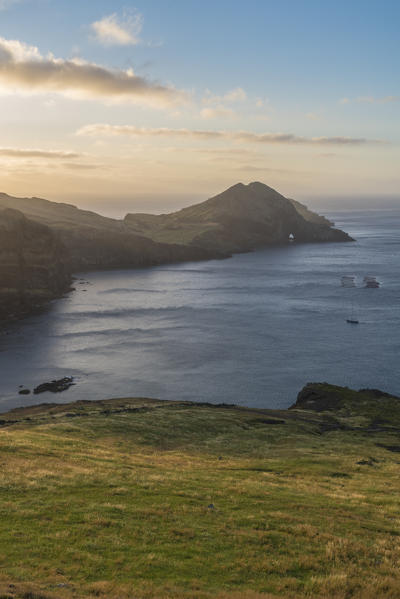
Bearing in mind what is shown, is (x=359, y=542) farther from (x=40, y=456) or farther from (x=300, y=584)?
(x=40, y=456)

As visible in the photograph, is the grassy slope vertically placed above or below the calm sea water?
above

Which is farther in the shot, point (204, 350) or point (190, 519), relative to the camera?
point (204, 350)

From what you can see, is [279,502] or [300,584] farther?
[279,502]

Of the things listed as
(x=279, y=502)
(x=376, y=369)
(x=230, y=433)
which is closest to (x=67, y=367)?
(x=230, y=433)

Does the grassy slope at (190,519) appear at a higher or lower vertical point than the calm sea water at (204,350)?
higher

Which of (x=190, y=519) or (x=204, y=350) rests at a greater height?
(x=190, y=519)

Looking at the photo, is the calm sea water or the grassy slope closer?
the grassy slope

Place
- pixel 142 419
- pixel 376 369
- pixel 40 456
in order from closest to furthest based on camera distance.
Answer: pixel 40 456 → pixel 142 419 → pixel 376 369

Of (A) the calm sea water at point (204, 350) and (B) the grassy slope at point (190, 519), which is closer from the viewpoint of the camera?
(B) the grassy slope at point (190, 519)
